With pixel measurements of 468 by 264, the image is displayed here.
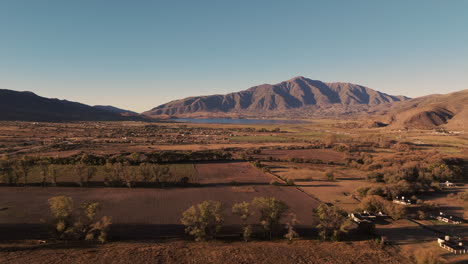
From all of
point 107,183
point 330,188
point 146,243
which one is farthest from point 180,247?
point 330,188

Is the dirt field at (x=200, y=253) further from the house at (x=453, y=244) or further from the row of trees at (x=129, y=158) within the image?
the row of trees at (x=129, y=158)

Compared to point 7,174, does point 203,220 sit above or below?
below

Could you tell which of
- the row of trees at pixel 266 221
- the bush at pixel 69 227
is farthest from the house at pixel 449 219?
the bush at pixel 69 227

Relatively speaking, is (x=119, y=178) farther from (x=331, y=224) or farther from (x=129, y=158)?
(x=331, y=224)

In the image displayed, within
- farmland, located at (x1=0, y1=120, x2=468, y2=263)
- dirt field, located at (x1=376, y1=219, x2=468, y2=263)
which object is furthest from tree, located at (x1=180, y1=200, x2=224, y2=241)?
dirt field, located at (x1=376, y1=219, x2=468, y2=263)

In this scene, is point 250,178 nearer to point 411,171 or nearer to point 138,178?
point 138,178

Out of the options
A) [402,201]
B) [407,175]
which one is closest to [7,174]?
[402,201]

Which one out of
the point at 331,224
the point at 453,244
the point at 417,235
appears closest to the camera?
the point at 453,244
